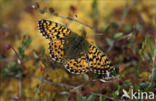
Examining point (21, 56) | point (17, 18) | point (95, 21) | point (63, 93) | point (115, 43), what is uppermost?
point (17, 18)

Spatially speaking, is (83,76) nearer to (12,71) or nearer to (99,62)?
(99,62)

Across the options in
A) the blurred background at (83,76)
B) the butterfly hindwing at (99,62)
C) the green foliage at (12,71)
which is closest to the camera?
the butterfly hindwing at (99,62)

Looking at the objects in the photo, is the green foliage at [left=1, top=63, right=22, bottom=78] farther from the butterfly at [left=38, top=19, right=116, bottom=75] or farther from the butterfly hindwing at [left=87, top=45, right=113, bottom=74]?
the butterfly hindwing at [left=87, top=45, right=113, bottom=74]

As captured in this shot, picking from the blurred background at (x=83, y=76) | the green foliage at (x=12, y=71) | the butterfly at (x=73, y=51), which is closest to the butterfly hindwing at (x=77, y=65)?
the butterfly at (x=73, y=51)

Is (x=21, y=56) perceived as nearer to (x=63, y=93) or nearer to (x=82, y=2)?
(x=63, y=93)

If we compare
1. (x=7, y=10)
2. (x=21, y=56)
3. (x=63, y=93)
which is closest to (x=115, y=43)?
(x=63, y=93)

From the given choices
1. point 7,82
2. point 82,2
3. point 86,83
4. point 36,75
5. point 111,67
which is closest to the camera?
point 111,67

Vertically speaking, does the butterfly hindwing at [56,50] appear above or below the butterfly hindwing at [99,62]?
above

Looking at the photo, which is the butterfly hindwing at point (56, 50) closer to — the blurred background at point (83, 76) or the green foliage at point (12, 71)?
the blurred background at point (83, 76)
